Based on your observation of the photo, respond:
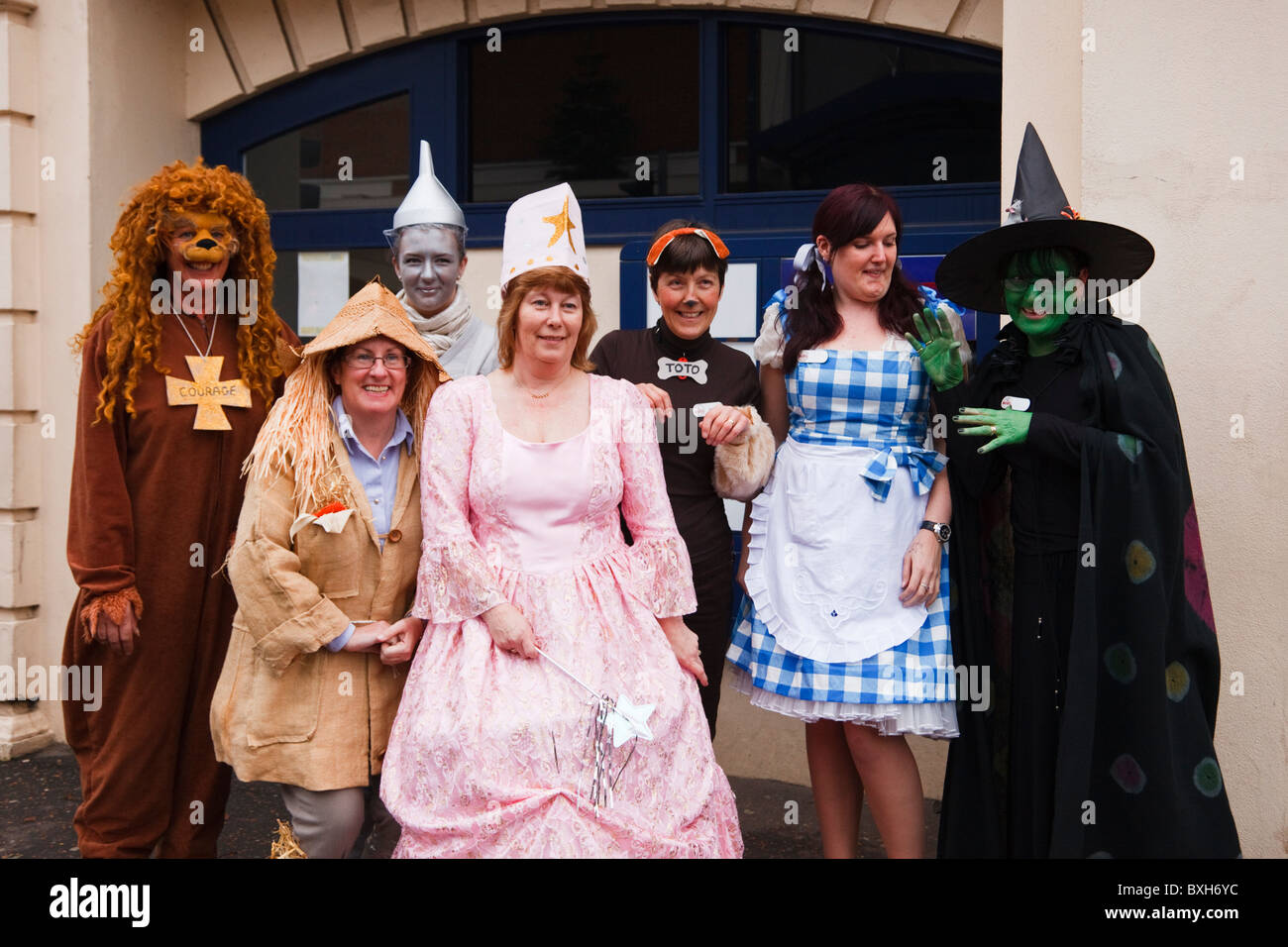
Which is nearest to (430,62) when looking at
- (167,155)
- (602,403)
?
(167,155)

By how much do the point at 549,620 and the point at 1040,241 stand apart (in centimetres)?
173

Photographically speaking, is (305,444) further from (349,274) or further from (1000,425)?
(349,274)

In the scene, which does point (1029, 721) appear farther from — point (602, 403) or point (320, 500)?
point (320, 500)

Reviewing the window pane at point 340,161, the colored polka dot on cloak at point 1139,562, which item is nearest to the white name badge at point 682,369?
the colored polka dot on cloak at point 1139,562

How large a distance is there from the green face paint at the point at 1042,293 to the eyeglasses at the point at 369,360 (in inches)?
68.6

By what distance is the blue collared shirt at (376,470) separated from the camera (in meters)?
3.15

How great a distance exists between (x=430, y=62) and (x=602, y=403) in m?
3.27

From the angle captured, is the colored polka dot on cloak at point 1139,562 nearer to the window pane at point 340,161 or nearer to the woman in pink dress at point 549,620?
the woman in pink dress at point 549,620

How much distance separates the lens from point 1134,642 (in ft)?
9.81

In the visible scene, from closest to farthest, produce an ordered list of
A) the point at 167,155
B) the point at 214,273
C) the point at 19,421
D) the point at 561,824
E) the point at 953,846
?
1. the point at 561,824
2. the point at 953,846
3. the point at 214,273
4. the point at 19,421
5. the point at 167,155

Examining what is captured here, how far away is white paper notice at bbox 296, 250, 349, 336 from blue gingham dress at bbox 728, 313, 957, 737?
3157 mm

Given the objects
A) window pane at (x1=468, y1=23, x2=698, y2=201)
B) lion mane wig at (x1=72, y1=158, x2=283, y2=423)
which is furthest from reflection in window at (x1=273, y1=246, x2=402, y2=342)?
lion mane wig at (x1=72, y1=158, x2=283, y2=423)

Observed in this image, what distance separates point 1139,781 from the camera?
2982 millimetres

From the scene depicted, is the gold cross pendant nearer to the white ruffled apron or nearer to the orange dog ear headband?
the orange dog ear headband
